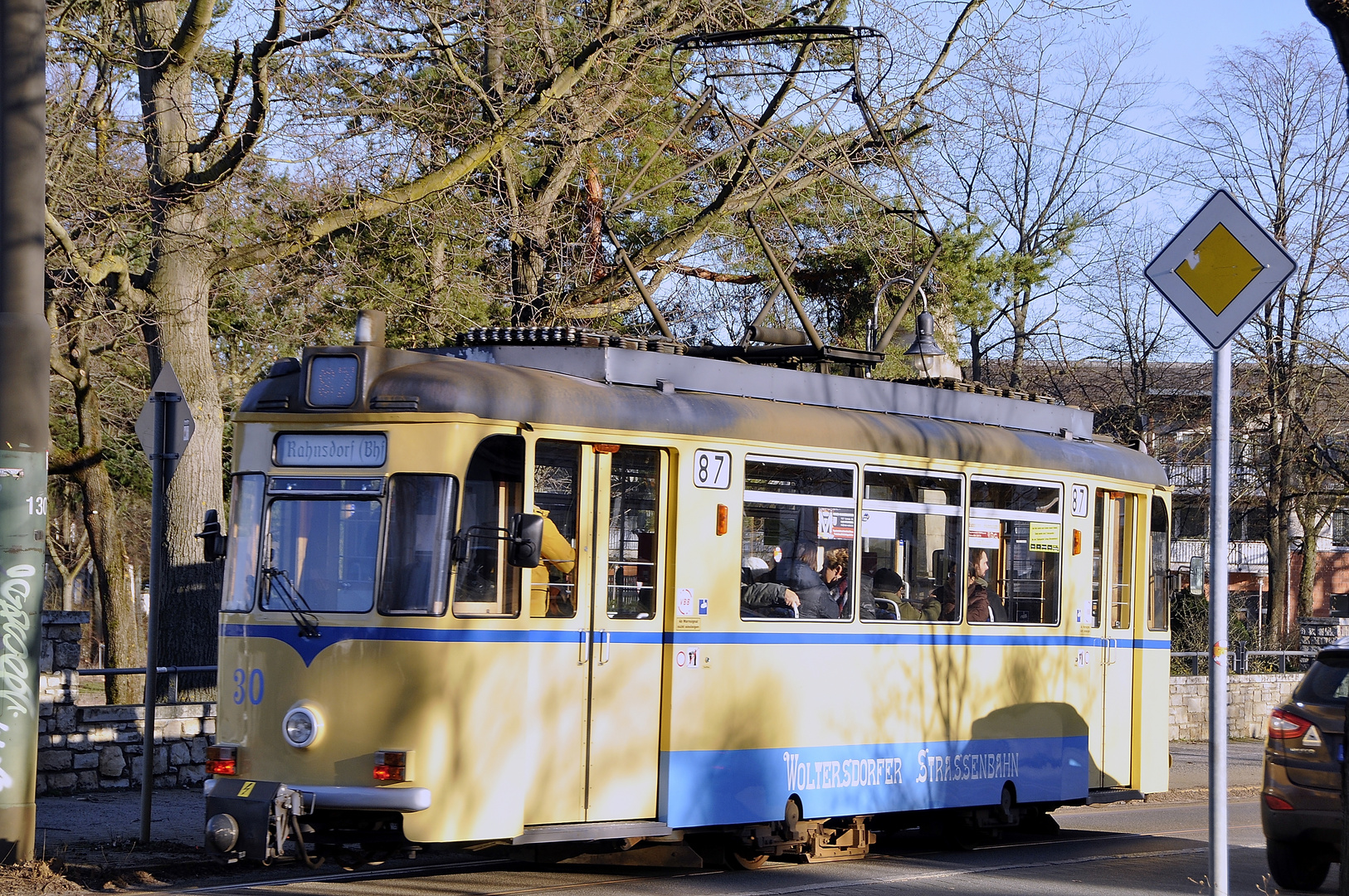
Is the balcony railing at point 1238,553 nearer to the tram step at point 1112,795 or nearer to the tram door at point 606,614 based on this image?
the tram step at point 1112,795

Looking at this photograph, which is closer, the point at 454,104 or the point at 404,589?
the point at 404,589

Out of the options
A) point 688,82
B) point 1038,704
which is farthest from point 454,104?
point 1038,704

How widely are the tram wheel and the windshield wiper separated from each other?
331 centimetres

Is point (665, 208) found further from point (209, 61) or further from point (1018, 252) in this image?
point (1018, 252)

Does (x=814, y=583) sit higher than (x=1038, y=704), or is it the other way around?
(x=814, y=583)

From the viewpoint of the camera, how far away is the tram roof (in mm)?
8539

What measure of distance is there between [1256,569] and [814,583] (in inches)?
2032

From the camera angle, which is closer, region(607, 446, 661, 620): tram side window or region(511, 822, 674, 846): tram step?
region(511, 822, 674, 846): tram step

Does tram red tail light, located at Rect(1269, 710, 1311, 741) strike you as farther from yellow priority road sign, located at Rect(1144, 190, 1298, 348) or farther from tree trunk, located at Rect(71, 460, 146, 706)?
tree trunk, located at Rect(71, 460, 146, 706)

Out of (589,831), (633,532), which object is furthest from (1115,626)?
(589,831)

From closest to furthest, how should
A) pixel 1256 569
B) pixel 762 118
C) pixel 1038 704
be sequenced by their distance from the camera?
pixel 1038 704 → pixel 762 118 → pixel 1256 569

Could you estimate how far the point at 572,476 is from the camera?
886 centimetres

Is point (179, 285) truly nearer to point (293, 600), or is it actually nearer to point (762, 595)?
point (293, 600)

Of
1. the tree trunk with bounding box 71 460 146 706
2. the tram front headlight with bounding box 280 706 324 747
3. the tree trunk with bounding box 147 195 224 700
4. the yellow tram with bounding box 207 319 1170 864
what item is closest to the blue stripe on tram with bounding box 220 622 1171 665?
the yellow tram with bounding box 207 319 1170 864
